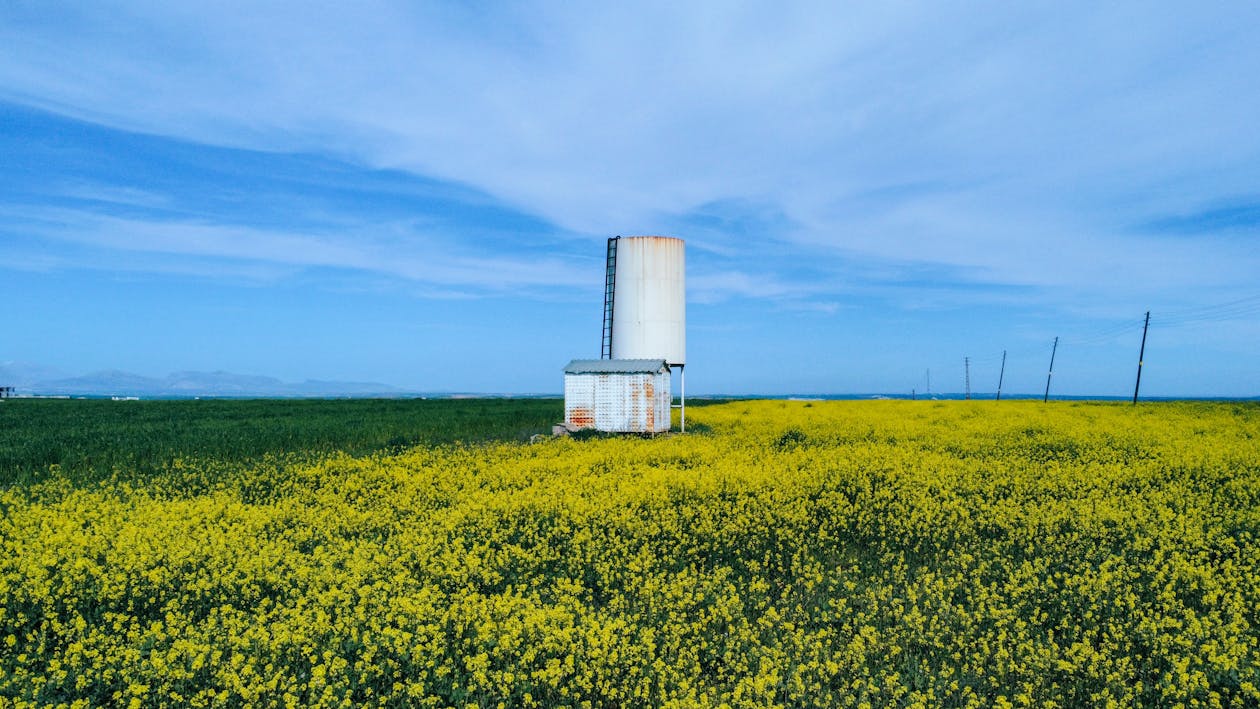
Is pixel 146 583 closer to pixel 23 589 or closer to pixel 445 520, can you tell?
pixel 23 589

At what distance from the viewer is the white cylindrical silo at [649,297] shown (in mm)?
28750

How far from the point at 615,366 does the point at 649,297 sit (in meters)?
3.63

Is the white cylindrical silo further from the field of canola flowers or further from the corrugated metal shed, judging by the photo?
the field of canola flowers

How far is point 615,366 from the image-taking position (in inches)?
1067

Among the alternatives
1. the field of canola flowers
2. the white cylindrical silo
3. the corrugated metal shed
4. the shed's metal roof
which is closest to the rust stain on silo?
the corrugated metal shed

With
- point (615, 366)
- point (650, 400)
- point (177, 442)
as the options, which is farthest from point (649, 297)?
point (177, 442)

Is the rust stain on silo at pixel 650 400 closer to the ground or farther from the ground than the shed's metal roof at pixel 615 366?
closer to the ground

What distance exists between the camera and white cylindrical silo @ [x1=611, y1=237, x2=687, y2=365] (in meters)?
28.8

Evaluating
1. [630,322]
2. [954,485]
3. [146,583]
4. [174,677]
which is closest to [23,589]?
[146,583]

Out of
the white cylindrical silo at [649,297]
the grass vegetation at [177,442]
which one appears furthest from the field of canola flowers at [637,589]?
the white cylindrical silo at [649,297]

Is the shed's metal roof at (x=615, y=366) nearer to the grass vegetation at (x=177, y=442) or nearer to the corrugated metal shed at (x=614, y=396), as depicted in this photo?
the corrugated metal shed at (x=614, y=396)

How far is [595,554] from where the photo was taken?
1011 cm

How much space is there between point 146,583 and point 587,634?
5.93 m

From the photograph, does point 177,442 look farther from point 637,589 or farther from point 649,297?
point 637,589
